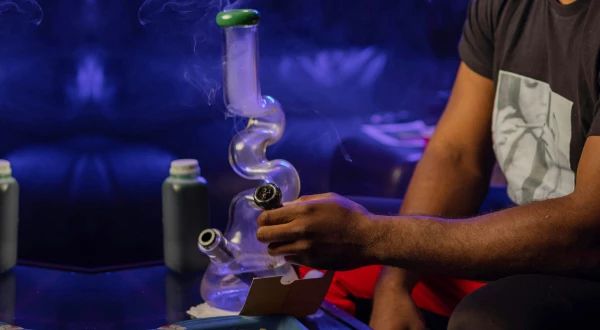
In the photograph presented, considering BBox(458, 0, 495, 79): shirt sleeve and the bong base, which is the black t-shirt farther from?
the bong base

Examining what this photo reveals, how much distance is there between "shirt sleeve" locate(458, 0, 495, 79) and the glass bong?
457 mm

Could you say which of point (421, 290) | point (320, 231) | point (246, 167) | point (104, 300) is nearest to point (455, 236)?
point (320, 231)

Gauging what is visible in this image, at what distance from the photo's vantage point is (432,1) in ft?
6.31

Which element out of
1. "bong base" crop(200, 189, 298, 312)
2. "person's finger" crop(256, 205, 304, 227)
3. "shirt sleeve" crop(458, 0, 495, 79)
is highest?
"shirt sleeve" crop(458, 0, 495, 79)

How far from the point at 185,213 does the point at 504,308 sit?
0.84m

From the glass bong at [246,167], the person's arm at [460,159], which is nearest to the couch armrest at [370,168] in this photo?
the person's arm at [460,159]

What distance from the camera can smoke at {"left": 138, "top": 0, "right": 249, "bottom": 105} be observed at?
1739 millimetres

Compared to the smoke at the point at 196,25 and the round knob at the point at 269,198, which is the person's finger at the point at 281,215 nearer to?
the round knob at the point at 269,198

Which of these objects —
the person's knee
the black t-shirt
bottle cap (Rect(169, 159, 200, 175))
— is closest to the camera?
the person's knee

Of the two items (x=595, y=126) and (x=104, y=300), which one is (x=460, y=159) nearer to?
(x=595, y=126)

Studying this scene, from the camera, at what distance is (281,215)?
41.0 inches

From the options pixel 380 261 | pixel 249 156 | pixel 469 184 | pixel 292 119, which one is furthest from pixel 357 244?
pixel 292 119

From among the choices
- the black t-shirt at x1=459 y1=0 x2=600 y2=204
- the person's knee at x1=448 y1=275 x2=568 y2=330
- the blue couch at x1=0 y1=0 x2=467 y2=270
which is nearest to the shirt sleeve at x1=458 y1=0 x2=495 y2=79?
the black t-shirt at x1=459 y1=0 x2=600 y2=204

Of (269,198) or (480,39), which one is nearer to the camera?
(269,198)
